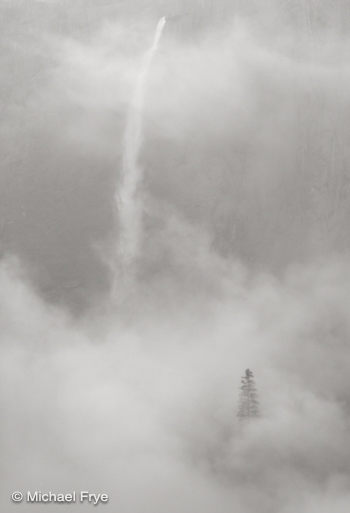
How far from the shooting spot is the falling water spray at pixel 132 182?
108m

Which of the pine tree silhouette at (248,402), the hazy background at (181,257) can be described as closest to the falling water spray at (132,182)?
the hazy background at (181,257)

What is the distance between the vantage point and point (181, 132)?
11381cm

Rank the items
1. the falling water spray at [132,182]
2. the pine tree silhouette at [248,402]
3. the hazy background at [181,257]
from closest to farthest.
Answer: the hazy background at [181,257] → the pine tree silhouette at [248,402] → the falling water spray at [132,182]

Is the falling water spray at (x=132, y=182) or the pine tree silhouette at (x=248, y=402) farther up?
the falling water spray at (x=132, y=182)

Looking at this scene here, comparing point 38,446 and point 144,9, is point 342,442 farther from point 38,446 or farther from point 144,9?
point 144,9

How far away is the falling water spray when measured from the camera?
107944mm

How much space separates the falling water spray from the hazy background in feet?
3.63

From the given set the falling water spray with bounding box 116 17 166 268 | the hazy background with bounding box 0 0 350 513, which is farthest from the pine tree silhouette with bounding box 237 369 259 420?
the falling water spray with bounding box 116 17 166 268

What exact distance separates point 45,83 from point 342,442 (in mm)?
70306

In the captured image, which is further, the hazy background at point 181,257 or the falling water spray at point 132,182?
the falling water spray at point 132,182

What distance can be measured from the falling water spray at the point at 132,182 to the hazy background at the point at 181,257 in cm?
111

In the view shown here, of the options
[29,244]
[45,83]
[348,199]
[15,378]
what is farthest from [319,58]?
[15,378]

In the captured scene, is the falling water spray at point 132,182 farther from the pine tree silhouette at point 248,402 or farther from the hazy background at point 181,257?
the pine tree silhouette at point 248,402

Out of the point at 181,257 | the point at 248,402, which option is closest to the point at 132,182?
the point at 181,257
